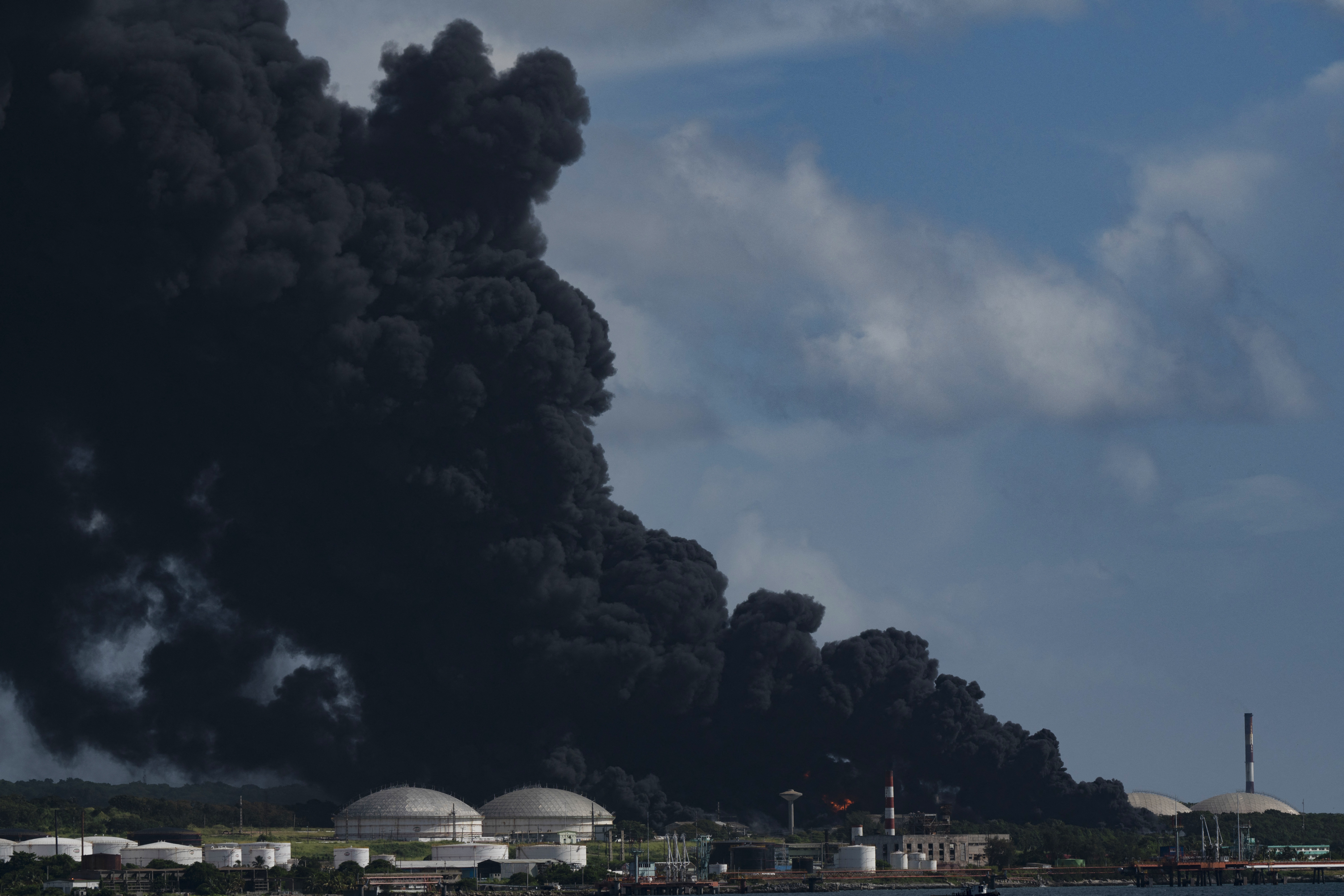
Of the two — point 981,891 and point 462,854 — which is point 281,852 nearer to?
point 462,854

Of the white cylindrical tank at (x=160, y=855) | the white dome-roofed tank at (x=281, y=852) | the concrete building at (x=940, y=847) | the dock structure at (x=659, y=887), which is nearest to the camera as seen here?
the white cylindrical tank at (x=160, y=855)

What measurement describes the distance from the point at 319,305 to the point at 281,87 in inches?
805

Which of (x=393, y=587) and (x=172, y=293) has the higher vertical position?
(x=172, y=293)

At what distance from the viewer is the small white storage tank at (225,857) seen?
463 feet

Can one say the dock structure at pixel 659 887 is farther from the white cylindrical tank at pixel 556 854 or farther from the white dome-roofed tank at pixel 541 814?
the white dome-roofed tank at pixel 541 814

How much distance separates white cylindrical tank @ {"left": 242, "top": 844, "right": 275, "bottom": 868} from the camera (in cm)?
13975

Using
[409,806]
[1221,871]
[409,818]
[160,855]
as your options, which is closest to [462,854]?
[409,818]

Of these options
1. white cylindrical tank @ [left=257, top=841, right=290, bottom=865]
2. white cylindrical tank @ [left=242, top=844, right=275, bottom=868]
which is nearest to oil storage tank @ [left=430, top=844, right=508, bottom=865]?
white cylindrical tank @ [left=257, top=841, right=290, bottom=865]

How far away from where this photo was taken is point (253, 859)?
140 meters

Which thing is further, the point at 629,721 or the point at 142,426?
the point at 629,721

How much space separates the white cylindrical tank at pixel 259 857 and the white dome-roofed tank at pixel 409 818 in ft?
71.5

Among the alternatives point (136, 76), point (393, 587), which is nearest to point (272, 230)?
point (136, 76)

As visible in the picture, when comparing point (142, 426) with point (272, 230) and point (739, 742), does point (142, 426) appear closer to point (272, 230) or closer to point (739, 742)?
point (272, 230)

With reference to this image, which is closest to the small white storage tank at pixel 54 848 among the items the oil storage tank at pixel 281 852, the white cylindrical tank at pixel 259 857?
the oil storage tank at pixel 281 852
